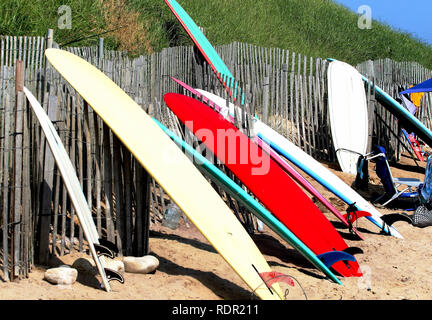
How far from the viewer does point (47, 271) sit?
366cm

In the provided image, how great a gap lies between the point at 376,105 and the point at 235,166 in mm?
5134

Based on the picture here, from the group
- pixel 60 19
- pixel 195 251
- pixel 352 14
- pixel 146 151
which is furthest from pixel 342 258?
pixel 352 14

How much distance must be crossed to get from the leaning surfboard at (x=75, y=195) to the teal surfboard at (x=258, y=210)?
970mm

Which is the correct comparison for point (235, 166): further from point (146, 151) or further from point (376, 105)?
point (376, 105)

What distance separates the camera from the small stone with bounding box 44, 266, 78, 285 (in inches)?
141

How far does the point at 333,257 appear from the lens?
4.50 m

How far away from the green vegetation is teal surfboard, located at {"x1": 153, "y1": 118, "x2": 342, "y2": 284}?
7.04m

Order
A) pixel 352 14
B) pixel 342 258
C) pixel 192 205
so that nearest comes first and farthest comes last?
pixel 192 205
pixel 342 258
pixel 352 14

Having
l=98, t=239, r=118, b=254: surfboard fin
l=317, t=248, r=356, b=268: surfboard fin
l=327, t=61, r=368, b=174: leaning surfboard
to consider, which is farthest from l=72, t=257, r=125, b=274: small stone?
l=327, t=61, r=368, b=174: leaning surfboard

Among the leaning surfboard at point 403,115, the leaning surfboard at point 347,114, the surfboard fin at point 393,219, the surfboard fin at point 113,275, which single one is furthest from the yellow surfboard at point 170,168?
the leaning surfboard at point 403,115

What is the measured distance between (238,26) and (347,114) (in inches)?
330

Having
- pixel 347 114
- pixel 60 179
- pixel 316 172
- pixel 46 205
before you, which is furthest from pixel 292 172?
pixel 347 114

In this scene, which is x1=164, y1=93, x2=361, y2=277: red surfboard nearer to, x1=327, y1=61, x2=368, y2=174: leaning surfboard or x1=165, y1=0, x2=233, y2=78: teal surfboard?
x1=327, y1=61, x2=368, y2=174: leaning surfboard

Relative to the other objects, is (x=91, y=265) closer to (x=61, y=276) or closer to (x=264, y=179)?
(x=61, y=276)
